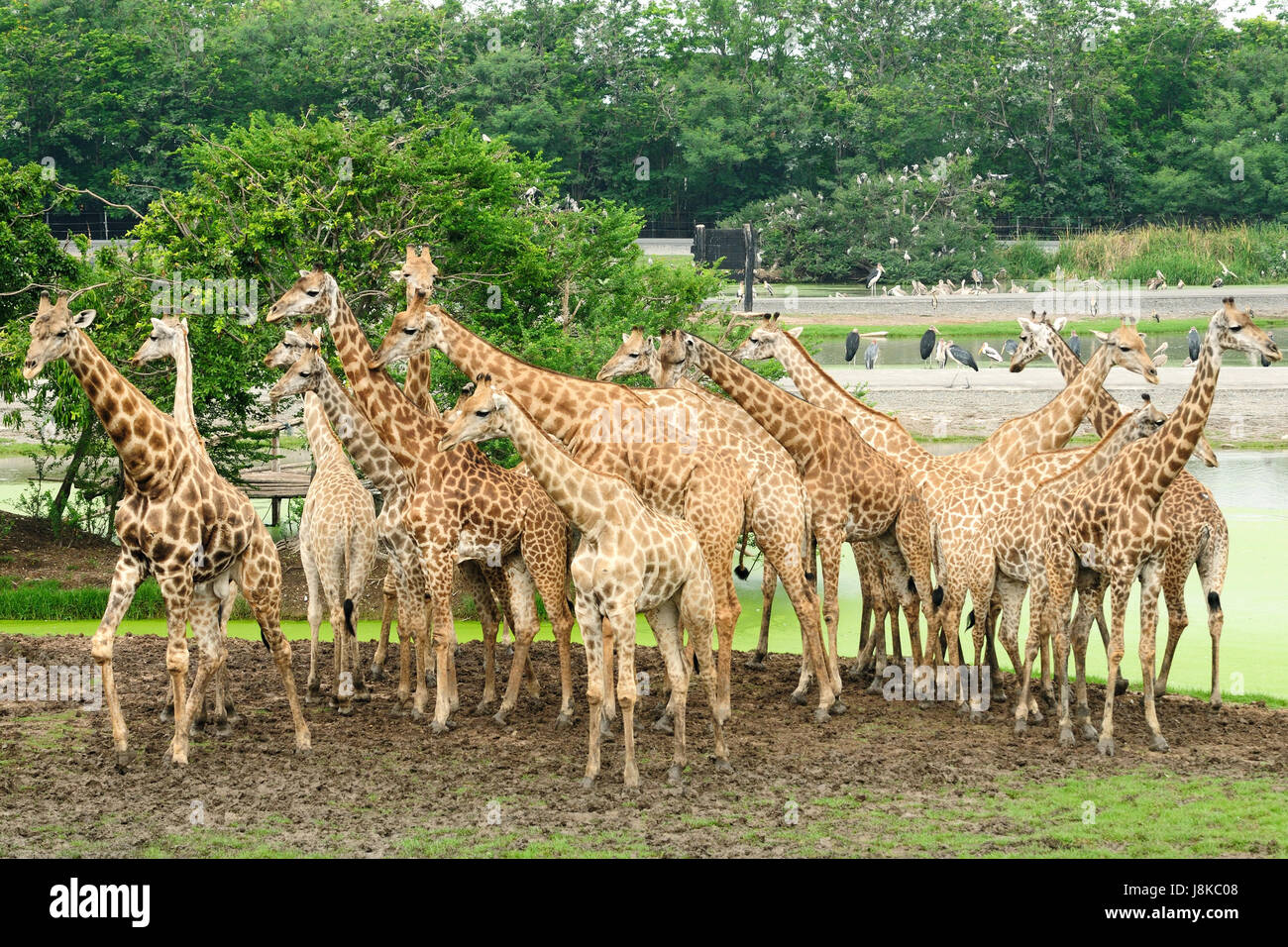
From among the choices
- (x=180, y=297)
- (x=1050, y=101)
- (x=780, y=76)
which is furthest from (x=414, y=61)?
(x=180, y=297)

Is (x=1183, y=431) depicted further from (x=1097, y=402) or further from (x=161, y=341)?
(x=161, y=341)

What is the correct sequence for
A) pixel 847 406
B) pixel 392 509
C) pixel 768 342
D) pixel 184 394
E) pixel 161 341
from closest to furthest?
1. pixel 184 394
2. pixel 392 509
3. pixel 161 341
4. pixel 768 342
5. pixel 847 406

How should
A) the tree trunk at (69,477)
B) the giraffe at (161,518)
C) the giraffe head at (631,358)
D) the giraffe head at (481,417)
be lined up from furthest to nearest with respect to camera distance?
the tree trunk at (69,477)
the giraffe head at (631,358)
the giraffe at (161,518)
the giraffe head at (481,417)

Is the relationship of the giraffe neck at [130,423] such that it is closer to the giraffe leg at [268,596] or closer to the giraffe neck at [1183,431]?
the giraffe leg at [268,596]

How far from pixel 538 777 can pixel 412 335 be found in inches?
124

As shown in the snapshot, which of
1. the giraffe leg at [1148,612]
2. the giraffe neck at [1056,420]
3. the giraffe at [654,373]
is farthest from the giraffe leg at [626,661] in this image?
the giraffe neck at [1056,420]

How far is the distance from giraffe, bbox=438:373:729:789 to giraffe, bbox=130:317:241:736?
211 cm

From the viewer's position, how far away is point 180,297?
1523 centimetres

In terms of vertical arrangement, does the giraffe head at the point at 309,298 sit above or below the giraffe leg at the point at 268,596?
above

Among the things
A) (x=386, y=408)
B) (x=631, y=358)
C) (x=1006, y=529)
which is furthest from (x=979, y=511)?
(x=386, y=408)

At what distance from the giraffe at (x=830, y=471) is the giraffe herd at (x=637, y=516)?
2cm

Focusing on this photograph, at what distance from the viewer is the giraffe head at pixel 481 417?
367 inches

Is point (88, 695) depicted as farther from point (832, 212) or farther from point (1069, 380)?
point (832, 212)

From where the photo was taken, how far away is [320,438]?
41.4ft
